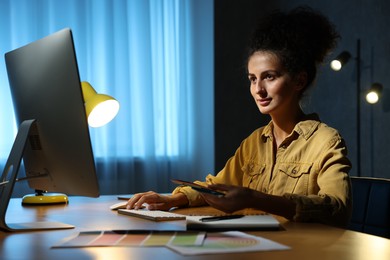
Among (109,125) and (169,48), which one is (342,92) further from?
(109,125)

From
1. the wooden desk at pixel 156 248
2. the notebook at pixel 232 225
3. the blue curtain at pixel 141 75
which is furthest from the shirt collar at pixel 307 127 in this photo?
the blue curtain at pixel 141 75

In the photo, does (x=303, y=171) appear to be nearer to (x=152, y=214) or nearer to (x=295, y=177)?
(x=295, y=177)

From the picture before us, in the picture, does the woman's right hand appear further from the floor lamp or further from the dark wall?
the floor lamp

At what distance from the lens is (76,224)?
1408 millimetres

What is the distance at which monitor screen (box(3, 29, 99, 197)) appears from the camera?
1265mm

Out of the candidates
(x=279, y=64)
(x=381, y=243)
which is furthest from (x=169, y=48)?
(x=381, y=243)

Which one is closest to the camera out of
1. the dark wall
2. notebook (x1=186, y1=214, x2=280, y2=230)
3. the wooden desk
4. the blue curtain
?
the wooden desk

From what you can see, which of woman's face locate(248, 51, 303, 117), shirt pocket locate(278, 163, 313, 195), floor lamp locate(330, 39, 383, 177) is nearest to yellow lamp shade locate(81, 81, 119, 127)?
woman's face locate(248, 51, 303, 117)

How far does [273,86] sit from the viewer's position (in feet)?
5.82

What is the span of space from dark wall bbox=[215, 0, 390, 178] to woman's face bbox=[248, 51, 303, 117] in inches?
41.2

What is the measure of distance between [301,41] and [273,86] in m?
0.18

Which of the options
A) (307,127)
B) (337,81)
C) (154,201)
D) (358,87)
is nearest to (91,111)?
(154,201)

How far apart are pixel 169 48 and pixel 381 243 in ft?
10.1

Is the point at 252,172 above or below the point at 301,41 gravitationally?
below
